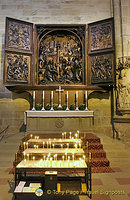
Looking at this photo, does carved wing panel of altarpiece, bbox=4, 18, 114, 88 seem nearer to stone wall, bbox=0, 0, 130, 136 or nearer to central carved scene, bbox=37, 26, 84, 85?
central carved scene, bbox=37, 26, 84, 85

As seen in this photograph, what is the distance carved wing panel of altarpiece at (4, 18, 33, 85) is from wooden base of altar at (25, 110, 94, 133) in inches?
89.4

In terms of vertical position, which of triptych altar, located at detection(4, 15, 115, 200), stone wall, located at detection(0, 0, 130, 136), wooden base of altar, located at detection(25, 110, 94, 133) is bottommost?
wooden base of altar, located at detection(25, 110, 94, 133)

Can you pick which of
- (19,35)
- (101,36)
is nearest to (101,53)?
(101,36)

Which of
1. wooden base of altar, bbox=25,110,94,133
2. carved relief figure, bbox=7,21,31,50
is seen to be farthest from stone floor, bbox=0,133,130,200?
carved relief figure, bbox=7,21,31,50

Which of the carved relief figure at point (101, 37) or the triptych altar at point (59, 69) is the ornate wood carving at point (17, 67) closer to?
the triptych altar at point (59, 69)

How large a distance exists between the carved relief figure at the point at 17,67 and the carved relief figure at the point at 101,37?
401cm

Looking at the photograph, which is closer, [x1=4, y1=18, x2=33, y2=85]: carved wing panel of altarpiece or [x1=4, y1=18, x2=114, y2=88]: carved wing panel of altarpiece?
[x1=4, y1=18, x2=33, y2=85]: carved wing panel of altarpiece

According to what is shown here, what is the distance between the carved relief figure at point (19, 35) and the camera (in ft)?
31.3

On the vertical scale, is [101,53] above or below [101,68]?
above

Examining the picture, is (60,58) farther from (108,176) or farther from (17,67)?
(108,176)

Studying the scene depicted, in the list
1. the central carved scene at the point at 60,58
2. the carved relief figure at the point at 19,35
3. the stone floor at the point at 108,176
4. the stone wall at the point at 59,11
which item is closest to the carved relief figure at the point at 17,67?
the carved relief figure at the point at 19,35

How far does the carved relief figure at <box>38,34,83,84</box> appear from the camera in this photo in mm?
10305

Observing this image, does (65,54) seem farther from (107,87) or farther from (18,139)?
(18,139)

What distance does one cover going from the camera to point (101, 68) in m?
9.67
